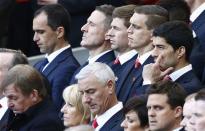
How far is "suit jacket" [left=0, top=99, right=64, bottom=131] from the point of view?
8.55 m

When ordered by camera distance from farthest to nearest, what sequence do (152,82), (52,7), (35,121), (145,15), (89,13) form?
(89,13) → (52,7) → (145,15) → (152,82) → (35,121)

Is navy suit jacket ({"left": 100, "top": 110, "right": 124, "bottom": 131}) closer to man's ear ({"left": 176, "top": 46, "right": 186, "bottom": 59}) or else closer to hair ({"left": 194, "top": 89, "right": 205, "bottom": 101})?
man's ear ({"left": 176, "top": 46, "right": 186, "bottom": 59})

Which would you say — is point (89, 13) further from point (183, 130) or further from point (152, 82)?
point (183, 130)

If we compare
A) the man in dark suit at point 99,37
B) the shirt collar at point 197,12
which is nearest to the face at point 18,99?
the man in dark suit at point 99,37

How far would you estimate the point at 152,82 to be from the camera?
916 centimetres

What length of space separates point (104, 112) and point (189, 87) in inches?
30.7

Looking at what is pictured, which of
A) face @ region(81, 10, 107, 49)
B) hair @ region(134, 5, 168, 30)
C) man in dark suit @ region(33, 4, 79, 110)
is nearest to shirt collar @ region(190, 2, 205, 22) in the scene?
hair @ region(134, 5, 168, 30)

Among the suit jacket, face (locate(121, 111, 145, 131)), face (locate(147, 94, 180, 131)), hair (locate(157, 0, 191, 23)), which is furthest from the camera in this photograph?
hair (locate(157, 0, 191, 23))

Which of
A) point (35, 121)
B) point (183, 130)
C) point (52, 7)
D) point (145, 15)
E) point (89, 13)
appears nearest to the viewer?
point (183, 130)

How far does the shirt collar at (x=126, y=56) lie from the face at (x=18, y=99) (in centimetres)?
148

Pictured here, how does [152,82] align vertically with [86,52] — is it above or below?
A: above

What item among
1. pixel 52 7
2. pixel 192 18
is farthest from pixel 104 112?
pixel 52 7

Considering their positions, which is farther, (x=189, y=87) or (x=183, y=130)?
(x=189, y=87)

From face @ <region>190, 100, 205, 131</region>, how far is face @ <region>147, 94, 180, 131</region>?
530 mm
